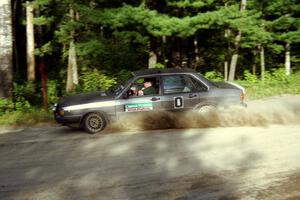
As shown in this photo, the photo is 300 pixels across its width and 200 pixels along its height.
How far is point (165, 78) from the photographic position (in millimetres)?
11734

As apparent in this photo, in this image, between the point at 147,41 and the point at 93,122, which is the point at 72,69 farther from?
the point at 93,122

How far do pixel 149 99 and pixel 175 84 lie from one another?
0.82m

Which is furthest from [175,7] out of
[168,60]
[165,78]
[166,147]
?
[166,147]

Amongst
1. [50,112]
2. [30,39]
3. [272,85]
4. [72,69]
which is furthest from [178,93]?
[30,39]

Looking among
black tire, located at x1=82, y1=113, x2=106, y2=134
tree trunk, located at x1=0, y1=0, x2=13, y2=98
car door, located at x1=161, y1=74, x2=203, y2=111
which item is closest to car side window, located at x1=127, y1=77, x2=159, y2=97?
car door, located at x1=161, y1=74, x2=203, y2=111

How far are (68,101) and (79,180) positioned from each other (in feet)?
13.7

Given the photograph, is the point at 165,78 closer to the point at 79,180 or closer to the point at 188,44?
the point at 79,180

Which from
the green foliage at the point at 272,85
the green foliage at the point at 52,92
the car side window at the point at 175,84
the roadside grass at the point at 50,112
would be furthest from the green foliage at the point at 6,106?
the green foliage at the point at 272,85

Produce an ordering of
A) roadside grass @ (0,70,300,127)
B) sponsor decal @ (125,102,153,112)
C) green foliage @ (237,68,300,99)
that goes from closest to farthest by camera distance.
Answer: sponsor decal @ (125,102,153,112)
roadside grass @ (0,70,300,127)
green foliage @ (237,68,300,99)

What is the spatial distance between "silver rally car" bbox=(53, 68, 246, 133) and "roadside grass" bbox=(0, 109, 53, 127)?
1.88 meters

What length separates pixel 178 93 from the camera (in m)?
11.7

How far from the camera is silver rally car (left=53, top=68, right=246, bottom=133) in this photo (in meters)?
11.5

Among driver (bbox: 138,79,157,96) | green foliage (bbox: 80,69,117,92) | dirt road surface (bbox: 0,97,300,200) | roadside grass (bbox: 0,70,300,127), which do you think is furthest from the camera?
green foliage (bbox: 80,69,117,92)

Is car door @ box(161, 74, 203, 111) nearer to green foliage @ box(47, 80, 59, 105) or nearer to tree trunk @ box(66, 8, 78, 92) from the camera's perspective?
green foliage @ box(47, 80, 59, 105)
